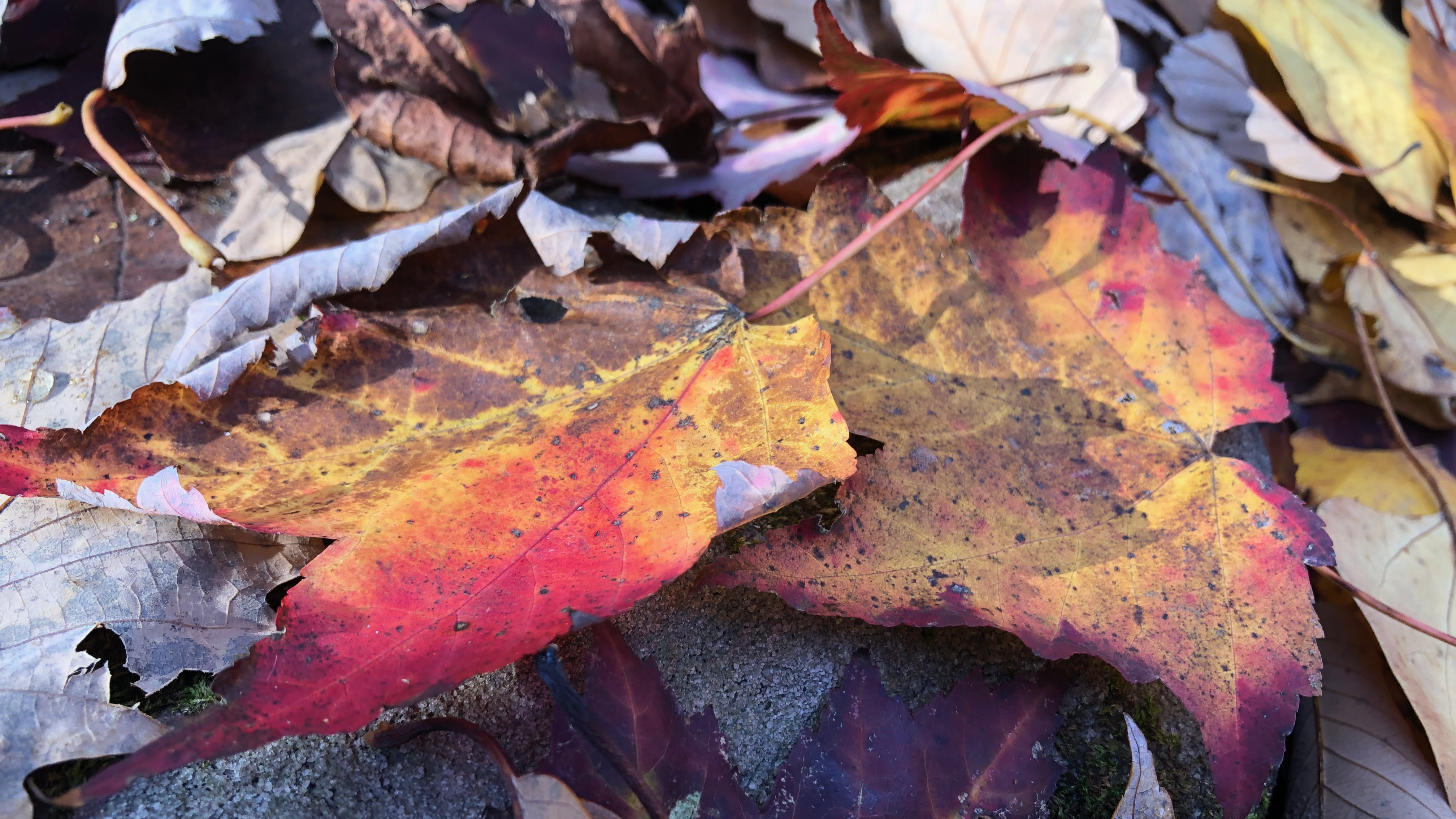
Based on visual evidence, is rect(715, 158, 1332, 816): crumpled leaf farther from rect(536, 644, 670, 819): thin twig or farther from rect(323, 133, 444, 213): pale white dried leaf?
rect(323, 133, 444, 213): pale white dried leaf

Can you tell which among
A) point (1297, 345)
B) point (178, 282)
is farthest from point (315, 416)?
point (1297, 345)

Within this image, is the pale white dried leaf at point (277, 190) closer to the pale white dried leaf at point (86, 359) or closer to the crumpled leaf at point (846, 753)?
the pale white dried leaf at point (86, 359)

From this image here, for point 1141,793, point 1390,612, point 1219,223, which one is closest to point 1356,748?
point 1390,612

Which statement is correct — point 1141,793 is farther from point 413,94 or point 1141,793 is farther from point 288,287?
point 413,94

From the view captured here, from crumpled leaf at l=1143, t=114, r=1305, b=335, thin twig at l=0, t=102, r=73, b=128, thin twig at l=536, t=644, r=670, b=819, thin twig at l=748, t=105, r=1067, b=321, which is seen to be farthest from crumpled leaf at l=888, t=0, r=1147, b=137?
thin twig at l=0, t=102, r=73, b=128

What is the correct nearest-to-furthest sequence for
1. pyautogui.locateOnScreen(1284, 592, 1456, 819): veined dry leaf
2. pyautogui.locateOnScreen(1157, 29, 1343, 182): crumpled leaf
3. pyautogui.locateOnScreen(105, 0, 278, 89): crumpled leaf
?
pyautogui.locateOnScreen(1284, 592, 1456, 819): veined dry leaf < pyautogui.locateOnScreen(105, 0, 278, 89): crumpled leaf < pyautogui.locateOnScreen(1157, 29, 1343, 182): crumpled leaf
